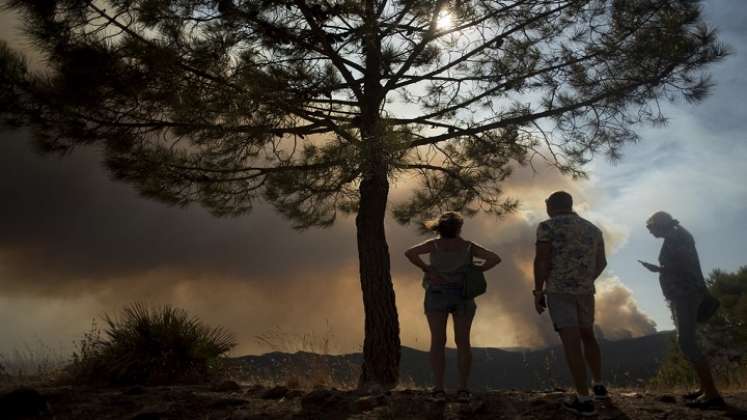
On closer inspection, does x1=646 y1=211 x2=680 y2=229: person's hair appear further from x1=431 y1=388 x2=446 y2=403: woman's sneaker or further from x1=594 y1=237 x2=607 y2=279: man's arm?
x1=431 y1=388 x2=446 y2=403: woman's sneaker

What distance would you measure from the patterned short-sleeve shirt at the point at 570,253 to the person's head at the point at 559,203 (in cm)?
7

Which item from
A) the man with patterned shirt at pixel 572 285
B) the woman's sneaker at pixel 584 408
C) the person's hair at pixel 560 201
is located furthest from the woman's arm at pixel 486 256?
the woman's sneaker at pixel 584 408

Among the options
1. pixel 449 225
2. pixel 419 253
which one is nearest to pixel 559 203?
pixel 449 225

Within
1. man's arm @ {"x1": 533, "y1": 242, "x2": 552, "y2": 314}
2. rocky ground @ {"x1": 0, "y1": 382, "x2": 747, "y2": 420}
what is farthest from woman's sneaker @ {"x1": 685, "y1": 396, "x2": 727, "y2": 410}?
man's arm @ {"x1": 533, "y1": 242, "x2": 552, "y2": 314}

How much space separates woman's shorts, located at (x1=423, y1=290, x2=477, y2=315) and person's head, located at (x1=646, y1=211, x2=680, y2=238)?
5.20 feet

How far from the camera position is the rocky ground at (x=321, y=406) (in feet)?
15.7

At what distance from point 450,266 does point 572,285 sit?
1.00 metres

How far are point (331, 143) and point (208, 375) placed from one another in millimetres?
3312

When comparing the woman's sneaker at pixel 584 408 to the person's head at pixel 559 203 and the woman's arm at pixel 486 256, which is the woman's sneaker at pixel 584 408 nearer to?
the woman's arm at pixel 486 256

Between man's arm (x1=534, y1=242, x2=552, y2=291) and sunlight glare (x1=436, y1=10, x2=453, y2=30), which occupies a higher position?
sunlight glare (x1=436, y1=10, x2=453, y2=30)

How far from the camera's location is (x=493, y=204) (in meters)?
10.6

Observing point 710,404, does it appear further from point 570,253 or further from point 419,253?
point 419,253

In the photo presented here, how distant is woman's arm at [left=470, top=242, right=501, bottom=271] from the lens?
5.26m

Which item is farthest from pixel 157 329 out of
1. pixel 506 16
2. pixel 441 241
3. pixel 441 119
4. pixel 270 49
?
pixel 506 16
